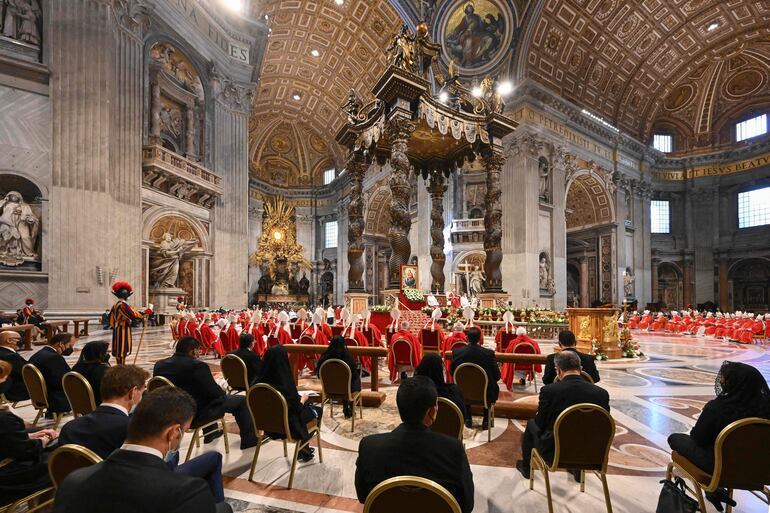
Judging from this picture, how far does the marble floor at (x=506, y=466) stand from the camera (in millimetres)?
2842

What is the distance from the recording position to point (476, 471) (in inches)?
132

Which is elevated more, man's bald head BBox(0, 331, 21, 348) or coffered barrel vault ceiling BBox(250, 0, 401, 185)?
coffered barrel vault ceiling BBox(250, 0, 401, 185)

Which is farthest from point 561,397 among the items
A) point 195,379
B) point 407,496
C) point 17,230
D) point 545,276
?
point 545,276

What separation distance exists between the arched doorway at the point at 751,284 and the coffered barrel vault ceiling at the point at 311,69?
2788 centimetres

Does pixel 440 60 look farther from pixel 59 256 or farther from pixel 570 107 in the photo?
pixel 59 256

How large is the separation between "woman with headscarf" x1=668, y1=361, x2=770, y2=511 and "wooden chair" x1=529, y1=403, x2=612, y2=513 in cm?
56

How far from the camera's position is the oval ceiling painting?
20.1 meters

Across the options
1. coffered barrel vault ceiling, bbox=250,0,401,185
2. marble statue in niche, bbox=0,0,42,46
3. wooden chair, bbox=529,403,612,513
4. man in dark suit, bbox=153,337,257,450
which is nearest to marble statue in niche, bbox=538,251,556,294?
coffered barrel vault ceiling, bbox=250,0,401,185

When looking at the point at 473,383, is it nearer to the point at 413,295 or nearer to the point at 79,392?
the point at 79,392

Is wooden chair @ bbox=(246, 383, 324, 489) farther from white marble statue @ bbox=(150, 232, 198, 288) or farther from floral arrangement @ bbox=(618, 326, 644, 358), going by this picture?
white marble statue @ bbox=(150, 232, 198, 288)

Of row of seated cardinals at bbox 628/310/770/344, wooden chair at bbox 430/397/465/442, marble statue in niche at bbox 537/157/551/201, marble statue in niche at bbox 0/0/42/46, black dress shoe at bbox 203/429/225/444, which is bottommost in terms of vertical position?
row of seated cardinals at bbox 628/310/770/344

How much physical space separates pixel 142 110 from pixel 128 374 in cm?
1504

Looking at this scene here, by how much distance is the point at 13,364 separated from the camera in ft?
13.6

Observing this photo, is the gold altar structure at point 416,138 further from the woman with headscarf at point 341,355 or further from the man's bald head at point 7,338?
the man's bald head at point 7,338
